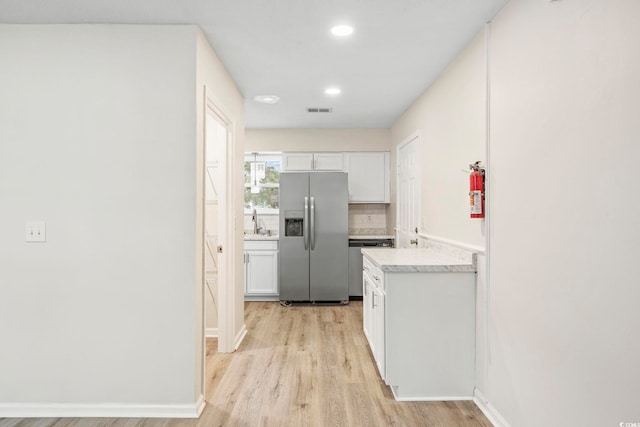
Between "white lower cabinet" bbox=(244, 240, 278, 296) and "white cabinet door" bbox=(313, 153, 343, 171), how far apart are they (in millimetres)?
1301

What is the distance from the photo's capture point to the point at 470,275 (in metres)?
2.66

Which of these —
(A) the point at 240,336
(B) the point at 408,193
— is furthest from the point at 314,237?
(A) the point at 240,336

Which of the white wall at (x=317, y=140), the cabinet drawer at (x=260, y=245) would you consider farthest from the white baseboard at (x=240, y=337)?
the white wall at (x=317, y=140)

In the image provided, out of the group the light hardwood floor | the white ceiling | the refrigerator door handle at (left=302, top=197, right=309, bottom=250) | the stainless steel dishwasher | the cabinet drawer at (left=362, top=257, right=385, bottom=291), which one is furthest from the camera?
the stainless steel dishwasher

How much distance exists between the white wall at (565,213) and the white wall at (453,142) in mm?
223

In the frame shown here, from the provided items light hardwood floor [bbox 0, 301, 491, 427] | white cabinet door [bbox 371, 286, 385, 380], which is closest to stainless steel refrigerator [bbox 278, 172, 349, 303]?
light hardwood floor [bbox 0, 301, 491, 427]

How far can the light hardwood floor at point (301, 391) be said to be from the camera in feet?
7.86

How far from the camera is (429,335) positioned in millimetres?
2648

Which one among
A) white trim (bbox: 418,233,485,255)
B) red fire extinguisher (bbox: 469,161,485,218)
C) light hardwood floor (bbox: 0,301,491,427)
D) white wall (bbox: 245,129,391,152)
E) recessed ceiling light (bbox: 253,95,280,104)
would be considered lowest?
light hardwood floor (bbox: 0,301,491,427)

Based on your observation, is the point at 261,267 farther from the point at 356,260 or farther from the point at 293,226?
the point at 356,260

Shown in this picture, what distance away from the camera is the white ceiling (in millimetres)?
2287

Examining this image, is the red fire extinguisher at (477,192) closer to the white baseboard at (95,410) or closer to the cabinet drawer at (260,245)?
the white baseboard at (95,410)

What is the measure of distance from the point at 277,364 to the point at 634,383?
2494mm

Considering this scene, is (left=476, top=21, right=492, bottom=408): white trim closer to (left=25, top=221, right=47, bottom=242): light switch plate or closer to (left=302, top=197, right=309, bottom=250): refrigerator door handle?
(left=25, top=221, right=47, bottom=242): light switch plate
